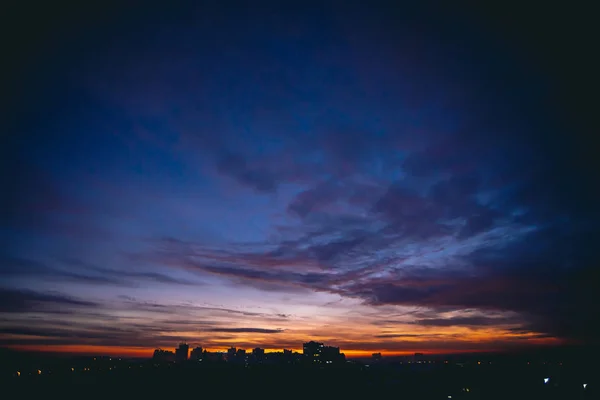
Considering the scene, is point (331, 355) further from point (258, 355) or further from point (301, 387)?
point (301, 387)

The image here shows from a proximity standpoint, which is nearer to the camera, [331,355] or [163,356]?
[331,355]

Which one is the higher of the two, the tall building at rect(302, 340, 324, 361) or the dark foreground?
the dark foreground

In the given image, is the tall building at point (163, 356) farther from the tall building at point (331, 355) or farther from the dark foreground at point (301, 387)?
the dark foreground at point (301, 387)

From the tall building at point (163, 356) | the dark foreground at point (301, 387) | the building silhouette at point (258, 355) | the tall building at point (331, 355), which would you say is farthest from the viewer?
the building silhouette at point (258, 355)

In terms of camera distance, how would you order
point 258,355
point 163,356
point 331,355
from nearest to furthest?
point 331,355 → point 163,356 → point 258,355

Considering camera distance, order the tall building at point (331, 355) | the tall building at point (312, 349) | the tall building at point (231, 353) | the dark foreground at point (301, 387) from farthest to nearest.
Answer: the tall building at point (231, 353) < the tall building at point (312, 349) < the tall building at point (331, 355) < the dark foreground at point (301, 387)

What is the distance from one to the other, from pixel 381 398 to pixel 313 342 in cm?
10234

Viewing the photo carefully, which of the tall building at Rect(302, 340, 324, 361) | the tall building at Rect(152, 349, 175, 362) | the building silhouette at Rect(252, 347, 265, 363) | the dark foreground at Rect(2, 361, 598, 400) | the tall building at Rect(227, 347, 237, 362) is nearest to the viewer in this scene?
the dark foreground at Rect(2, 361, 598, 400)

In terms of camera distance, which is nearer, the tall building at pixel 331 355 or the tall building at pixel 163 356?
the tall building at pixel 331 355

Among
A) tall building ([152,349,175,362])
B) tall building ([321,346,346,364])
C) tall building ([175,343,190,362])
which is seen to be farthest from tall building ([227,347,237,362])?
tall building ([321,346,346,364])

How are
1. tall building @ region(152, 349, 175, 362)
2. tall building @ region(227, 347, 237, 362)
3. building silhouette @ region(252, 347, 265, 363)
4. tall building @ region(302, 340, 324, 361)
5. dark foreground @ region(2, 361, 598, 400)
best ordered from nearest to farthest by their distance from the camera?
dark foreground @ region(2, 361, 598, 400), tall building @ region(302, 340, 324, 361), tall building @ region(152, 349, 175, 362), building silhouette @ region(252, 347, 265, 363), tall building @ region(227, 347, 237, 362)

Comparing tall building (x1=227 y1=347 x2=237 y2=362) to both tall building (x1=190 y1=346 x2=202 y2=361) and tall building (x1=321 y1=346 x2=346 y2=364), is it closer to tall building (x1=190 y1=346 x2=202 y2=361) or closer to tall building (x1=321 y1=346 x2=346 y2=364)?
tall building (x1=190 y1=346 x2=202 y2=361)

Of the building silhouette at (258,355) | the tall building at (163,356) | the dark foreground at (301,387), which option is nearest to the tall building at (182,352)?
the tall building at (163,356)

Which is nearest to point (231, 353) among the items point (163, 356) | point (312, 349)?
point (163, 356)
